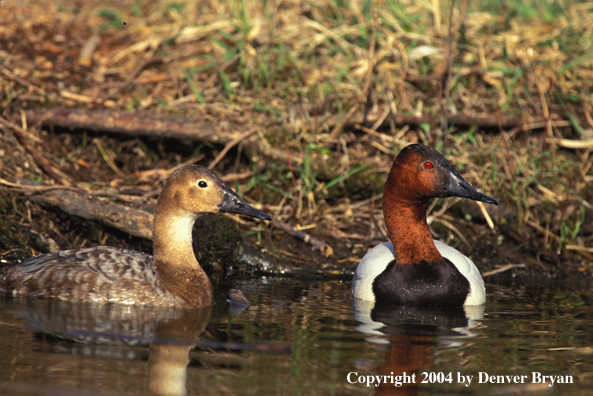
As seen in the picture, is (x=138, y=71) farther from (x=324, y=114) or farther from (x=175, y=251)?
(x=175, y=251)

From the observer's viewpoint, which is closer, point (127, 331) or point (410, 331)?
point (127, 331)

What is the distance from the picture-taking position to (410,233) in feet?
15.8

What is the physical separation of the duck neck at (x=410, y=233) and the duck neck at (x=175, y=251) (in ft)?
4.42

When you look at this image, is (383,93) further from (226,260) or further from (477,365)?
(477,365)

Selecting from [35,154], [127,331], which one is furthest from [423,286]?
[35,154]

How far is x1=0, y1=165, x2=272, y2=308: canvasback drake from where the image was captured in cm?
434

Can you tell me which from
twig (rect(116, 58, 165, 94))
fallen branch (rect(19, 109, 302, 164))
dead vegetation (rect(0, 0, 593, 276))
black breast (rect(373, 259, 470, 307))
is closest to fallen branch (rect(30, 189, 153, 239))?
dead vegetation (rect(0, 0, 593, 276))

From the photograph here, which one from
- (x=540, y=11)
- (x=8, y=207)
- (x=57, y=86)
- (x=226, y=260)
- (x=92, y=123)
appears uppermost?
(x=540, y=11)

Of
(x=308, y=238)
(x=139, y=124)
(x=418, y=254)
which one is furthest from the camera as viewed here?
(x=139, y=124)

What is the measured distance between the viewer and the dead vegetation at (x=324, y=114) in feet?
20.1

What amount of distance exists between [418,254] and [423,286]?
0.26 m

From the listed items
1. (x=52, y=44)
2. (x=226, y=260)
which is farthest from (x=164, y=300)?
(x=52, y=44)

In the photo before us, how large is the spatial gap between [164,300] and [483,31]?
531 cm

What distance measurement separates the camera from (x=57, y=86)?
23.9 feet
